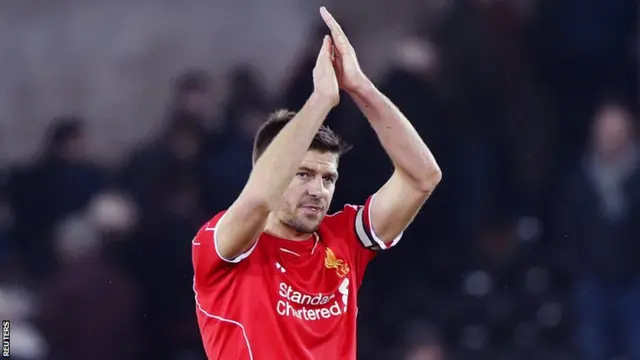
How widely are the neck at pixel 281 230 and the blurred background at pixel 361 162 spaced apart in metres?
1.12

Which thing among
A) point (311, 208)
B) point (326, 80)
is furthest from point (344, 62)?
point (311, 208)

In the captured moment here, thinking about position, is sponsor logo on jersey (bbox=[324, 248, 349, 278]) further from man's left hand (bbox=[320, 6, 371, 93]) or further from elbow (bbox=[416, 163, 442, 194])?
man's left hand (bbox=[320, 6, 371, 93])

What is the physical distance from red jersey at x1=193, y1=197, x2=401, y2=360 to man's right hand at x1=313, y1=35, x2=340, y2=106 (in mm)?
365

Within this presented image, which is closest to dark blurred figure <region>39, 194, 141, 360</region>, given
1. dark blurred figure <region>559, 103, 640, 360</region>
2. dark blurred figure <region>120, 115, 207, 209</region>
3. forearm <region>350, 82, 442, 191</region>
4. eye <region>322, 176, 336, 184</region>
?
dark blurred figure <region>120, 115, 207, 209</region>

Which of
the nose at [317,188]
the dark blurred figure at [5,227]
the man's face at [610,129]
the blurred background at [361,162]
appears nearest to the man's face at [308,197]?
the nose at [317,188]

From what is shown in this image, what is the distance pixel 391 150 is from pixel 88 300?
1.44m

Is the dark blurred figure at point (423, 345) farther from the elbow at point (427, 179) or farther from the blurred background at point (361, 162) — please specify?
the elbow at point (427, 179)

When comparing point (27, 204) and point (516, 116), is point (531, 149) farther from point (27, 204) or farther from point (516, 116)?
point (27, 204)

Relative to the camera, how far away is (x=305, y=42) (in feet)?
12.0

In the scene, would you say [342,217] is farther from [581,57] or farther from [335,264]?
[581,57]

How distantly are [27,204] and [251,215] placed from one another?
Result: 5.12 feet

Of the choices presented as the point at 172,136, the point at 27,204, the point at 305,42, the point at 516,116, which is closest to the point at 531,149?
the point at 516,116

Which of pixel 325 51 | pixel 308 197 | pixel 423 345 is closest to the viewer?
pixel 325 51

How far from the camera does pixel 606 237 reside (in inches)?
151
